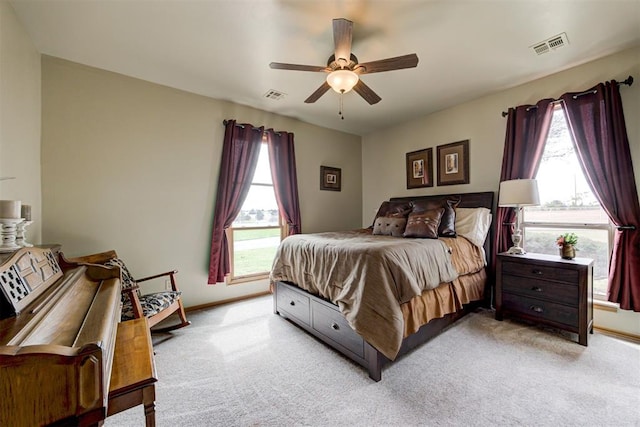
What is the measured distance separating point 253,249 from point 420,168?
294 centimetres

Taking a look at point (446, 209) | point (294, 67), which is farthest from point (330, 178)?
point (294, 67)

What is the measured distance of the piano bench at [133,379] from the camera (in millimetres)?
1018

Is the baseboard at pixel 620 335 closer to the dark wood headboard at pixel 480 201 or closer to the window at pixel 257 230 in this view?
the dark wood headboard at pixel 480 201

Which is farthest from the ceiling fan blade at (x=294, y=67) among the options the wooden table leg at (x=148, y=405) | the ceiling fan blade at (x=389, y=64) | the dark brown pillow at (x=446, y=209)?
the wooden table leg at (x=148, y=405)

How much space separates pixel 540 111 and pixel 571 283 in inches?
73.6

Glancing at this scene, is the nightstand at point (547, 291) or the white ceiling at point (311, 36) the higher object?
the white ceiling at point (311, 36)

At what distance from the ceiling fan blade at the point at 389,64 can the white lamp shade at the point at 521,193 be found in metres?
1.68

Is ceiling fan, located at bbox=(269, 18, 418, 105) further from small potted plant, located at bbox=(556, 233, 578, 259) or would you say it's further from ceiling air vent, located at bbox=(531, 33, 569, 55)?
small potted plant, located at bbox=(556, 233, 578, 259)

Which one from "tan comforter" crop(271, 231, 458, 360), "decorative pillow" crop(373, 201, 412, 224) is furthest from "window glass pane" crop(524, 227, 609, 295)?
"decorative pillow" crop(373, 201, 412, 224)

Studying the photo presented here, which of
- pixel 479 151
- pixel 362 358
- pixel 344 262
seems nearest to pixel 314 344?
pixel 362 358

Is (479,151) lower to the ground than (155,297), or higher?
higher

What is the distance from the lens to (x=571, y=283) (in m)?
2.33

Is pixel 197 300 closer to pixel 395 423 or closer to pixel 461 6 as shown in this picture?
pixel 395 423

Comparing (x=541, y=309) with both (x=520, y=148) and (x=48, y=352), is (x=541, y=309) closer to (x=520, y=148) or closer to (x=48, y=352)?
(x=520, y=148)
